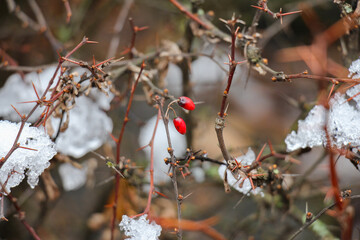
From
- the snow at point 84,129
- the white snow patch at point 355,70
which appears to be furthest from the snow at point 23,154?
the white snow patch at point 355,70

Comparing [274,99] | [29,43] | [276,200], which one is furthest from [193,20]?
[274,99]

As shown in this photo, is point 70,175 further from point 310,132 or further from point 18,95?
point 310,132

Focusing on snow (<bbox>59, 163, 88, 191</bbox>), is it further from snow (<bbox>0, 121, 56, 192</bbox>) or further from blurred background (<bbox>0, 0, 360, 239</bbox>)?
snow (<bbox>0, 121, 56, 192</bbox>)

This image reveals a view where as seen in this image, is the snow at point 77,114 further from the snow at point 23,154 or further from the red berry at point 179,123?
the red berry at point 179,123

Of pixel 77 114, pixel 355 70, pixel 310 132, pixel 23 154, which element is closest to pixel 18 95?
pixel 77 114

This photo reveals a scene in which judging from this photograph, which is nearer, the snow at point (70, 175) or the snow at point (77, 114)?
the snow at point (77, 114)

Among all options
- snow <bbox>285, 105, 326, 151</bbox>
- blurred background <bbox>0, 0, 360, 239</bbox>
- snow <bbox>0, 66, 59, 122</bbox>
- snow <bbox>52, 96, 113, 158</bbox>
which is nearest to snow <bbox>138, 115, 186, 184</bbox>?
blurred background <bbox>0, 0, 360, 239</bbox>

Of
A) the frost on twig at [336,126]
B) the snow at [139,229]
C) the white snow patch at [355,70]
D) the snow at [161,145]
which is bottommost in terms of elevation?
the snow at [139,229]

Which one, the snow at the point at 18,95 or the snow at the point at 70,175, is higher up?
the snow at the point at 18,95
